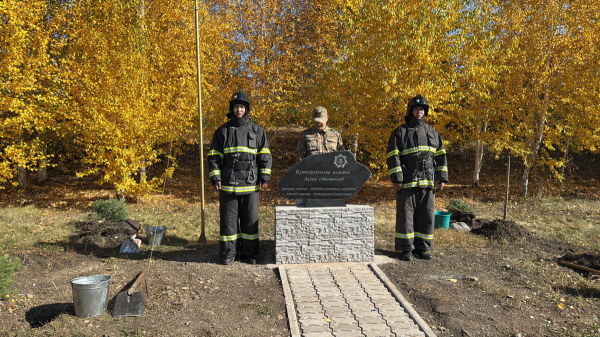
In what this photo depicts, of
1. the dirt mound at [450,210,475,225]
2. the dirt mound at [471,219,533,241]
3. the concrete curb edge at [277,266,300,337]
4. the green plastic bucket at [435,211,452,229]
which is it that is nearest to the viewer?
the concrete curb edge at [277,266,300,337]

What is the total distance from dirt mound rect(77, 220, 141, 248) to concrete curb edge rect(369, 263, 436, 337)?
4.39 m

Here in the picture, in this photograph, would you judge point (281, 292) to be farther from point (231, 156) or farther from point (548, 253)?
point (548, 253)

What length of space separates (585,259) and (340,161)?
3829mm

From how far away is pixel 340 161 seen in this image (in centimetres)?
542

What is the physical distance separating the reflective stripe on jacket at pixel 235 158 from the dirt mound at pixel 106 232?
100 inches

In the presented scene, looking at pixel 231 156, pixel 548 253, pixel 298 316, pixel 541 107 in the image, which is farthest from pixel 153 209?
pixel 541 107

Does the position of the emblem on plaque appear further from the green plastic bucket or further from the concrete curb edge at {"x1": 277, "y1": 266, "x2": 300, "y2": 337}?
the green plastic bucket

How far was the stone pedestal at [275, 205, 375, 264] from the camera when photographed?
534 cm

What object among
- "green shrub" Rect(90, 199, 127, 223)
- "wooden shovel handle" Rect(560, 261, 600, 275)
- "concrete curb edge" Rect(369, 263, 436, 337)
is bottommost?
"concrete curb edge" Rect(369, 263, 436, 337)

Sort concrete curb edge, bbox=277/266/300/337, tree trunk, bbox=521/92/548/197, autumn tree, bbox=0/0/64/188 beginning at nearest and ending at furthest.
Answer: concrete curb edge, bbox=277/266/300/337 → autumn tree, bbox=0/0/64/188 → tree trunk, bbox=521/92/548/197

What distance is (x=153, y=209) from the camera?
10.2 m

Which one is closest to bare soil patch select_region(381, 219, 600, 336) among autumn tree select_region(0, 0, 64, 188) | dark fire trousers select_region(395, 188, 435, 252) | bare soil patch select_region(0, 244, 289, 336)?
dark fire trousers select_region(395, 188, 435, 252)

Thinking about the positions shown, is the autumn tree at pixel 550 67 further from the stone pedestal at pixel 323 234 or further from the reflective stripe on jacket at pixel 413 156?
the stone pedestal at pixel 323 234

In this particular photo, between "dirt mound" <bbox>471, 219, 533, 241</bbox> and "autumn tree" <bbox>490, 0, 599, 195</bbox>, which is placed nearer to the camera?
"dirt mound" <bbox>471, 219, 533, 241</bbox>
